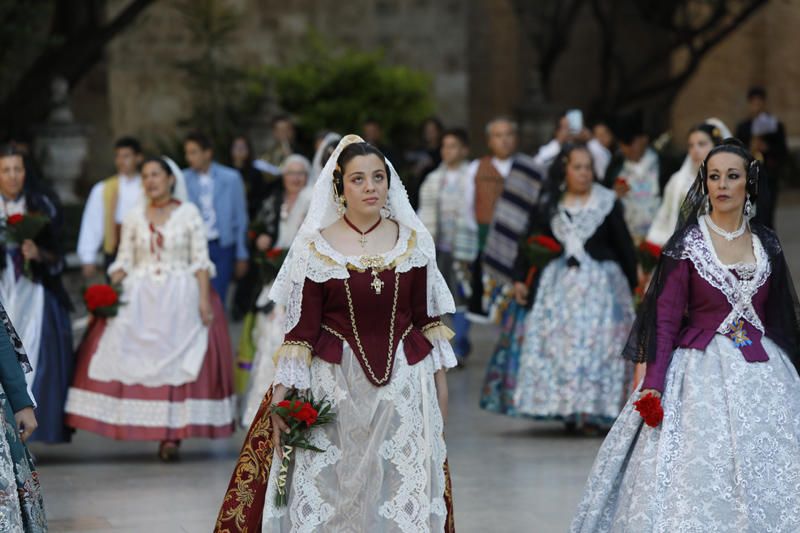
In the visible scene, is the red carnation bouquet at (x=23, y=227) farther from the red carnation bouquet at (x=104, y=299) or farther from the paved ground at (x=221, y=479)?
the paved ground at (x=221, y=479)

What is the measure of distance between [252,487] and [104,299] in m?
3.79

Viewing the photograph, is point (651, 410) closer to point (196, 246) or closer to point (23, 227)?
point (196, 246)

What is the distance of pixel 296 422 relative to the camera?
6.18 metres

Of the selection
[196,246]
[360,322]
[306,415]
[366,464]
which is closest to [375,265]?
[360,322]

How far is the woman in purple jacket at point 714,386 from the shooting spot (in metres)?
6.35

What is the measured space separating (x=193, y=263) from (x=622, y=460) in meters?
4.13

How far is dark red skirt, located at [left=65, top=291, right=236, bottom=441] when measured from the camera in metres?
9.92

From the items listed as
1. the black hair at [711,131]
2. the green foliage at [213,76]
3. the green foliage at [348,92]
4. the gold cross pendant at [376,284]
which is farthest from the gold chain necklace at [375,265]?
the green foliage at [213,76]

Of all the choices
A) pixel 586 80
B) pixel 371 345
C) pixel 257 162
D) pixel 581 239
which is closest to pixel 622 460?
pixel 371 345

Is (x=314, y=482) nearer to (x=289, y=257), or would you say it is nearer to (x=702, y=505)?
(x=289, y=257)

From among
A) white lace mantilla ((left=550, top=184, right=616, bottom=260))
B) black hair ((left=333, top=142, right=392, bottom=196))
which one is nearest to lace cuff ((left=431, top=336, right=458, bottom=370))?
black hair ((left=333, top=142, right=392, bottom=196))

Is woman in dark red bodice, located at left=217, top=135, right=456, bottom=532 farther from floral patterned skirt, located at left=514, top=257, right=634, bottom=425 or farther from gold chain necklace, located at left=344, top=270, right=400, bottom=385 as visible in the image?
floral patterned skirt, located at left=514, top=257, right=634, bottom=425

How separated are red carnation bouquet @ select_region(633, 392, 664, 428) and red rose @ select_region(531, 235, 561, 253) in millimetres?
4005

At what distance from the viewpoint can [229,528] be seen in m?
6.39
